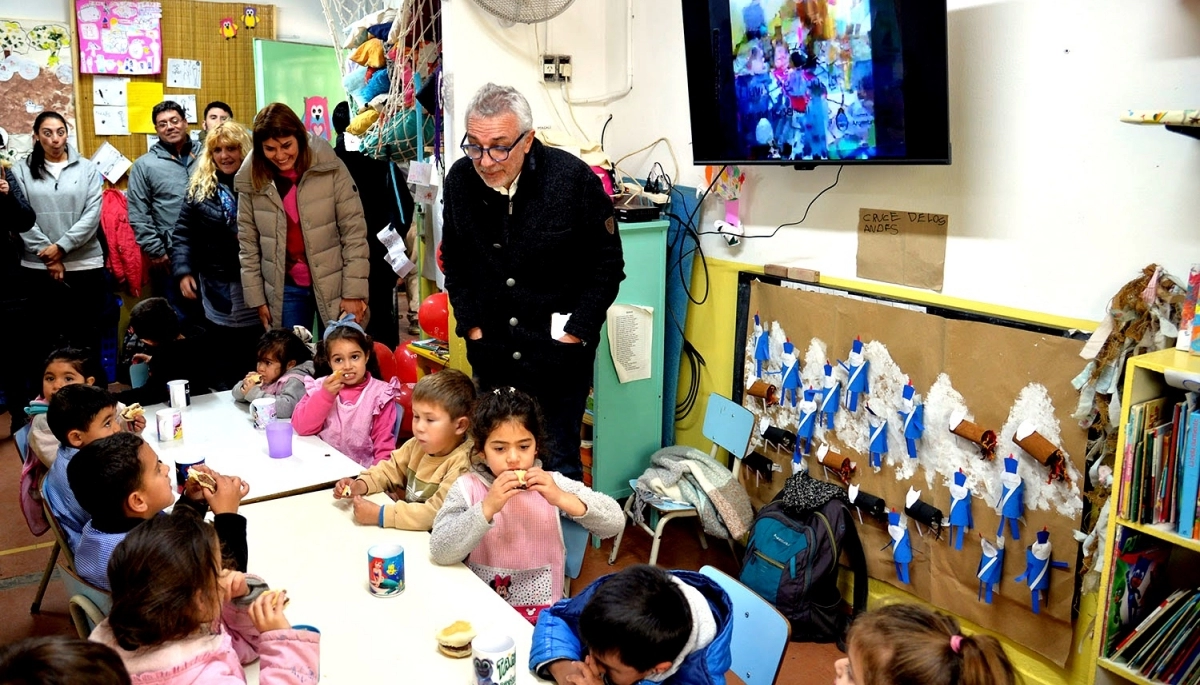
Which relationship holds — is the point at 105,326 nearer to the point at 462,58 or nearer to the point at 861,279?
the point at 462,58

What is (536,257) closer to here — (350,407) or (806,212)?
(350,407)

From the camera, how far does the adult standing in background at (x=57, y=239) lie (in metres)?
4.93

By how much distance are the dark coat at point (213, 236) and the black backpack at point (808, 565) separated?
2572mm

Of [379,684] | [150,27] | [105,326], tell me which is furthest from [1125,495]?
[150,27]

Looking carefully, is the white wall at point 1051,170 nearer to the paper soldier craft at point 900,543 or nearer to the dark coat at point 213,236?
the paper soldier craft at point 900,543

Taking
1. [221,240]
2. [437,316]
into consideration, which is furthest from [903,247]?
[221,240]

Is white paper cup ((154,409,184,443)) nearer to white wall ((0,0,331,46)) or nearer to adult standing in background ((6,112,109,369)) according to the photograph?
adult standing in background ((6,112,109,369))

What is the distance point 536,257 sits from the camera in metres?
2.81

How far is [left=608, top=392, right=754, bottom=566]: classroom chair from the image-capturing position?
311 cm

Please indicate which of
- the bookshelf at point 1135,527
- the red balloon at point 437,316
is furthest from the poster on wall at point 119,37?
the bookshelf at point 1135,527

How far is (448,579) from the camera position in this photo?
6.15 feet

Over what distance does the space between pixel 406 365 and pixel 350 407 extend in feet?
5.05

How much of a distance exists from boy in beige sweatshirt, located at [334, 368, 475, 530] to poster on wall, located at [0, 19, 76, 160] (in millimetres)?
4267

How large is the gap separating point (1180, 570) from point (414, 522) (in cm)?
184
